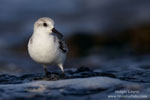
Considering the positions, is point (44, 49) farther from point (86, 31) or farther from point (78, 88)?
point (86, 31)

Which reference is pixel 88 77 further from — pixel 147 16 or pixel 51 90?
pixel 147 16

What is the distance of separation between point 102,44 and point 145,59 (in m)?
3.33

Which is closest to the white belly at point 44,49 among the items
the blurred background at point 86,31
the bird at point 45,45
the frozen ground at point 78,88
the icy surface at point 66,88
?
the bird at point 45,45

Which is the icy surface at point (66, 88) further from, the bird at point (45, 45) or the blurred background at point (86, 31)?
the blurred background at point (86, 31)

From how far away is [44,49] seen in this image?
8.13 meters

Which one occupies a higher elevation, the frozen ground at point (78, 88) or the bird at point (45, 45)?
the bird at point (45, 45)

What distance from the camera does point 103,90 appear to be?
7.15 metres

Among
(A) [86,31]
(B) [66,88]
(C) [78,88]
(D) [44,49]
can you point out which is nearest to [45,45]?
(D) [44,49]

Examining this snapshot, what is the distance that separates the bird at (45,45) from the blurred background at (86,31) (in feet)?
6.44

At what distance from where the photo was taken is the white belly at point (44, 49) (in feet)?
26.7

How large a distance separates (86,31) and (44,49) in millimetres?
8499

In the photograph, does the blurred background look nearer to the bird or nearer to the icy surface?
the bird

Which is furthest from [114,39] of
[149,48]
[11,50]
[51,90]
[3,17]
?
[51,90]

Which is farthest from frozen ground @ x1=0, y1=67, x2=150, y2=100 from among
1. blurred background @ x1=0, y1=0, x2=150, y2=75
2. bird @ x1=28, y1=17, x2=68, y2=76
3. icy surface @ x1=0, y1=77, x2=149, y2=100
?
blurred background @ x1=0, y1=0, x2=150, y2=75
